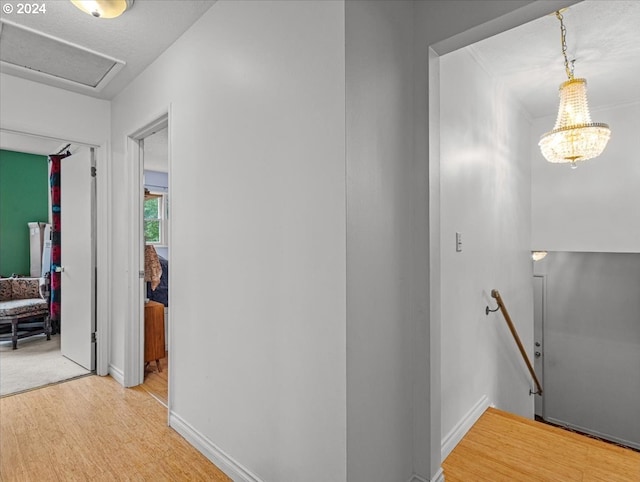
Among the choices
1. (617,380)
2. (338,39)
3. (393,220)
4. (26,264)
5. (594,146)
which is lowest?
(617,380)

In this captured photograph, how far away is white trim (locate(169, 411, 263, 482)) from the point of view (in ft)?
5.83

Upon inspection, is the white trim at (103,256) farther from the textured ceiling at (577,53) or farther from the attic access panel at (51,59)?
the textured ceiling at (577,53)

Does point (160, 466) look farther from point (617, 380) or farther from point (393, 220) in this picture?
point (617, 380)

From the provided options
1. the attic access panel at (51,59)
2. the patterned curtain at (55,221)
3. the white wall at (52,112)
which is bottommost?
the patterned curtain at (55,221)

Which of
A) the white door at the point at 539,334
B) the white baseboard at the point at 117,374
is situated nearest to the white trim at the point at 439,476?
the white baseboard at the point at 117,374

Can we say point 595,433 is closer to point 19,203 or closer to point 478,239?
point 478,239

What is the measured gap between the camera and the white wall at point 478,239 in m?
2.13

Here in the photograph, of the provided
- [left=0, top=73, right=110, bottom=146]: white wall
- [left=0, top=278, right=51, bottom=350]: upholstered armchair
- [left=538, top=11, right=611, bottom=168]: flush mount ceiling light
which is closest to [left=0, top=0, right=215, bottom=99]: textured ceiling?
[left=0, top=73, right=110, bottom=146]: white wall

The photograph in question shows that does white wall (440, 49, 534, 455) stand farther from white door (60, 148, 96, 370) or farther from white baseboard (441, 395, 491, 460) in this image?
white door (60, 148, 96, 370)

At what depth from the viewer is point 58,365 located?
3562mm

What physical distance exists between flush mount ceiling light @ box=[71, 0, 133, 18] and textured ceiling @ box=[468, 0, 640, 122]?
2245 millimetres

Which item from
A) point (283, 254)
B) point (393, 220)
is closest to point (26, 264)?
point (283, 254)

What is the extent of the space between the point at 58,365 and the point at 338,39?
404cm

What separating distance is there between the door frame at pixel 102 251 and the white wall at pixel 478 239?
2.91 metres
